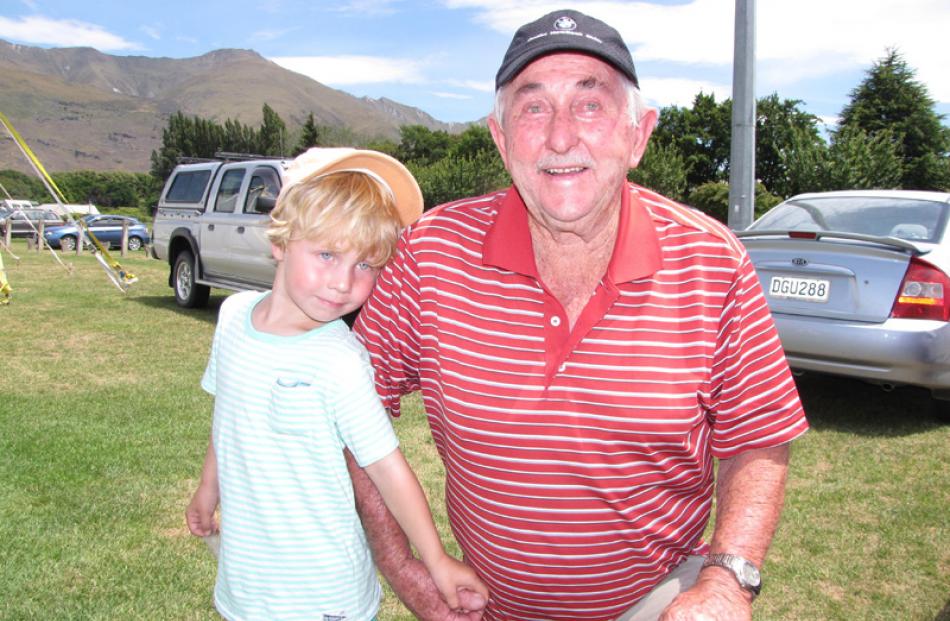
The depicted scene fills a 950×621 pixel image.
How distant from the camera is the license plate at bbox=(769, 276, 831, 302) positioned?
18.5 ft

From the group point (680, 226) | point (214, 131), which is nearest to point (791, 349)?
point (680, 226)

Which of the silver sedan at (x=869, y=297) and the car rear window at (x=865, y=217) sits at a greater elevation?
the car rear window at (x=865, y=217)

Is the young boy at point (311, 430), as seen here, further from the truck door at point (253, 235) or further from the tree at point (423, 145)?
the tree at point (423, 145)

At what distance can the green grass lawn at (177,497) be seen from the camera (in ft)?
11.5

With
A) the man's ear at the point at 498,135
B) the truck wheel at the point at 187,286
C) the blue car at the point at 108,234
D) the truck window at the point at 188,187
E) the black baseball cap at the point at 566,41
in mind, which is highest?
the black baseball cap at the point at 566,41

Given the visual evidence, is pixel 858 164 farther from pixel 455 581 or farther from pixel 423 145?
pixel 423 145

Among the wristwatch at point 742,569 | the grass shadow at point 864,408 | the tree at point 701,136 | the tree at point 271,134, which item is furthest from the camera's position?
the tree at point 271,134

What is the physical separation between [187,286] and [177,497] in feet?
26.9

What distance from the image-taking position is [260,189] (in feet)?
34.7

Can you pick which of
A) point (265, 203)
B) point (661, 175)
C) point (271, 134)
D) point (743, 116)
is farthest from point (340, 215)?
point (271, 134)

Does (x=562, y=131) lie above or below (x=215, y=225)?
above

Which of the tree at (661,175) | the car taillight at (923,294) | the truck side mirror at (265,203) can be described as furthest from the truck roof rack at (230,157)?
the tree at (661,175)

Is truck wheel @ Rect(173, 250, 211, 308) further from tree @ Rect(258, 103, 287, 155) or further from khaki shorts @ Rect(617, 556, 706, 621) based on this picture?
tree @ Rect(258, 103, 287, 155)

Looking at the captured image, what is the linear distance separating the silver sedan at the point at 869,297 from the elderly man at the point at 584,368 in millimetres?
3912
